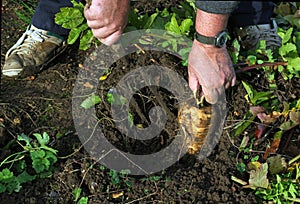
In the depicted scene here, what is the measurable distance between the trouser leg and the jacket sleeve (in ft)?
2.19

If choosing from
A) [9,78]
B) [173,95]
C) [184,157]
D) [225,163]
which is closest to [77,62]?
[9,78]

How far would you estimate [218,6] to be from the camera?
1802mm

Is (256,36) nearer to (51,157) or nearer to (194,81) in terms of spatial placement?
(194,81)

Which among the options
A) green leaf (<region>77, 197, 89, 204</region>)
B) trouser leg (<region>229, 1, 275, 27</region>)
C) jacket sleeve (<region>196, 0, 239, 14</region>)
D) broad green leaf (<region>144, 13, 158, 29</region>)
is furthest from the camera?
trouser leg (<region>229, 1, 275, 27</region>)

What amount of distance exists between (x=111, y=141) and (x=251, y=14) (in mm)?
936

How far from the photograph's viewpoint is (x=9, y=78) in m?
2.53

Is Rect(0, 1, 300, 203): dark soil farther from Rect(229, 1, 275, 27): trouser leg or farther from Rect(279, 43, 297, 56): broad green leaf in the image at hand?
Rect(229, 1, 275, 27): trouser leg

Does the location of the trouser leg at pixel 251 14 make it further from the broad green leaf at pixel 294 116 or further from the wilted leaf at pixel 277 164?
the wilted leaf at pixel 277 164

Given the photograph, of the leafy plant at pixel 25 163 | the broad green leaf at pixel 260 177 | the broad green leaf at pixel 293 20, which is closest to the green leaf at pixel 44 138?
the leafy plant at pixel 25 163

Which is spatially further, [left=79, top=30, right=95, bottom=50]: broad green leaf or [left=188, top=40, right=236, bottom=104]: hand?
[left=79, top=30, right=95, bottom=50]: broad green leaf

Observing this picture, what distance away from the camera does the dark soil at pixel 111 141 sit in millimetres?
1974

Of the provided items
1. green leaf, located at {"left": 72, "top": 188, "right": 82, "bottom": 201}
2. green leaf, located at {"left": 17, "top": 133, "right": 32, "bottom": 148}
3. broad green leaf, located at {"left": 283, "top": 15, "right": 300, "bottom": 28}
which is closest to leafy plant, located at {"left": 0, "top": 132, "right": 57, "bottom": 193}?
green leaf, located at {"left": 17, "top": 133, "right": 32, "bottom": 148}

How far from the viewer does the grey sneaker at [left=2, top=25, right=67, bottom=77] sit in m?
2.53

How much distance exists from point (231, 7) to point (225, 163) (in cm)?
63
